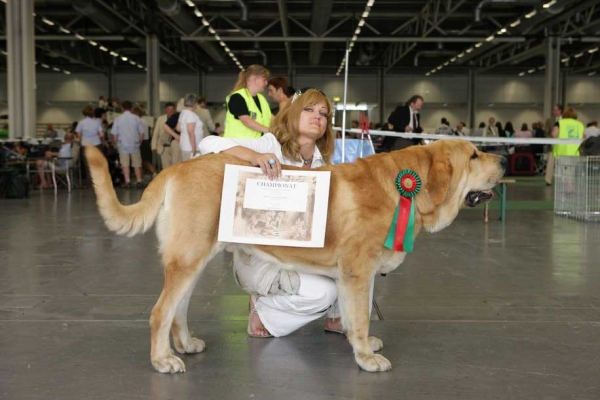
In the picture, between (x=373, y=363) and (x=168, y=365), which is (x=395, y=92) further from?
(x=168, y=365)

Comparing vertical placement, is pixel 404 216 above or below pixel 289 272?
above

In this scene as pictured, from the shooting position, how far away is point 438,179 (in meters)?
3.28

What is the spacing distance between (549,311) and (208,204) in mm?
2409

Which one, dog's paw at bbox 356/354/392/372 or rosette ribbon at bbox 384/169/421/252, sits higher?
rosette ribbon at bbox 384/169/421/252

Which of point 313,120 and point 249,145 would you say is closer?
point 249,145

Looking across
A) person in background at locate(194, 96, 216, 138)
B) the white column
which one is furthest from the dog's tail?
the white column

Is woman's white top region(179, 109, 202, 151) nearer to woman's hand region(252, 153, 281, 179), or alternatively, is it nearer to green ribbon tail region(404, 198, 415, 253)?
woman's hand region(252, 153, 281, 179)

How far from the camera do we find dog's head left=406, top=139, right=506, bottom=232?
3289 mm

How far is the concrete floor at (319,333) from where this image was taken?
3.00 m

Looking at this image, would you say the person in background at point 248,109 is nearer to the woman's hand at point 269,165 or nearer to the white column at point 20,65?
the woman's hand at point 269,165

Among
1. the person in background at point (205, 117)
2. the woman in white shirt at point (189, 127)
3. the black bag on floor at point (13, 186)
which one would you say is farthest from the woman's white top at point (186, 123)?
the black bag on floor at point (13, 186)

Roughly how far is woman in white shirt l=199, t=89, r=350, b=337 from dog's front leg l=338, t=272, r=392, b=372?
1.41ft

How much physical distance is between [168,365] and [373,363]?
0.92 meters

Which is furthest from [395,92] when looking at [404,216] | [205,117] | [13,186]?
[404,216]
